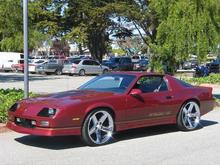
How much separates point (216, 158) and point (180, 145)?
1.23m

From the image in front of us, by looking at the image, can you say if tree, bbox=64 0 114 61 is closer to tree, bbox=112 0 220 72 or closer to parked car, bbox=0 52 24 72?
parked car, bbox=0 52 24 72

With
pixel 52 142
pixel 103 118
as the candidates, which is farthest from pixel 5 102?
pixel 103 118

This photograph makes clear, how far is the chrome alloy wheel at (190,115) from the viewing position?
1132 cm

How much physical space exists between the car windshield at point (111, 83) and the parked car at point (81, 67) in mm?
34338

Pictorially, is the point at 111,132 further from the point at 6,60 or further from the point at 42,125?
the point at 6,60

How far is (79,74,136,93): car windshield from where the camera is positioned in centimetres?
1035

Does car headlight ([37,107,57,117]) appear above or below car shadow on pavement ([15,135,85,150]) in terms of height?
above

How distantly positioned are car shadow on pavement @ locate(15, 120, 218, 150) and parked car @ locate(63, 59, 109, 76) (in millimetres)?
33872

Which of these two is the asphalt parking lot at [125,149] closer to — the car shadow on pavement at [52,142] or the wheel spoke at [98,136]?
the car shadow on pavement at [52,142]

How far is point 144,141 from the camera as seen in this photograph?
1007cm

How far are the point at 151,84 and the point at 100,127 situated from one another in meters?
1.93

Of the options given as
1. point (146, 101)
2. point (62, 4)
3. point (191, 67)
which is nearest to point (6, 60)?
point (62, 4)

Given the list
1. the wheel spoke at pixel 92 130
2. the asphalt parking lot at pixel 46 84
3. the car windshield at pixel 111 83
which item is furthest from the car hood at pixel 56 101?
the asphalt parking lot at pixel 46 84

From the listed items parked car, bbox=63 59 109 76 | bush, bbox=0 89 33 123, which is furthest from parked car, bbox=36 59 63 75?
bush, bbox=0 89 33 123
